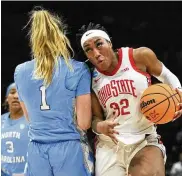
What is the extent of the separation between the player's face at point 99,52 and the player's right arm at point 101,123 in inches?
9.9

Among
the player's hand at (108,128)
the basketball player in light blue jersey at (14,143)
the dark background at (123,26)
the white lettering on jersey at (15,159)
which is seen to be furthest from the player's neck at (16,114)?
the dark background at (123,26)

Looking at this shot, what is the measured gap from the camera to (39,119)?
341cm

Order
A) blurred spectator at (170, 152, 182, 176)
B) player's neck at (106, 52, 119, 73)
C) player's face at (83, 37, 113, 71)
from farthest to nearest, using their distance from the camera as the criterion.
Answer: blurred spectator at (170, 152, 182, 176) → player's neck at (106, 52, 119, 73) → player's face at (83, 37, 113, 71)

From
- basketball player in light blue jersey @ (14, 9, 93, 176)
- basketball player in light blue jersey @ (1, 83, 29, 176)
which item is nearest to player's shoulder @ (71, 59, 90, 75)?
basketball player in light blue jersey @ (14, 9, 93, 176)

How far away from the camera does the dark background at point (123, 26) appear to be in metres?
9.48

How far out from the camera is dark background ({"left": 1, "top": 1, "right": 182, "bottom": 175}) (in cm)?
948

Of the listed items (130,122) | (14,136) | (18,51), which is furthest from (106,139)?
(18,51)

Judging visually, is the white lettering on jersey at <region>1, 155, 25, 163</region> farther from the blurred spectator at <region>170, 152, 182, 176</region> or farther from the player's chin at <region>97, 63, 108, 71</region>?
the blurred spectator at <region>170, 152, 182, 176</region>

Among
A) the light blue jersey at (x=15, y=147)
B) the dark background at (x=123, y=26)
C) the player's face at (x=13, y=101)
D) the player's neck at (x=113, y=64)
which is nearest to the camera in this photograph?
the player's neck at (x=113, y=64)

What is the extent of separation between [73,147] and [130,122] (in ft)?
1.66

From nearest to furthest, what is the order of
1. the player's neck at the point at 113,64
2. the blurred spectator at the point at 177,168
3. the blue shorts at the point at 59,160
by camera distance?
the blue shorts at the point at 59,160 → the player's neck at the point at 113,64 → the blurred spectator at the point at 177,168

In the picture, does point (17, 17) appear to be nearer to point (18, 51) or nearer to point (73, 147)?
point (18, 51)

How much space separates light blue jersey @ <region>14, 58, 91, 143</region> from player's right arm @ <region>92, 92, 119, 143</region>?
18cm

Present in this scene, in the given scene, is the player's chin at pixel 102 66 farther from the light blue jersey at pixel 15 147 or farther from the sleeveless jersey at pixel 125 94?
the light blue jersey at pixel 15 147
